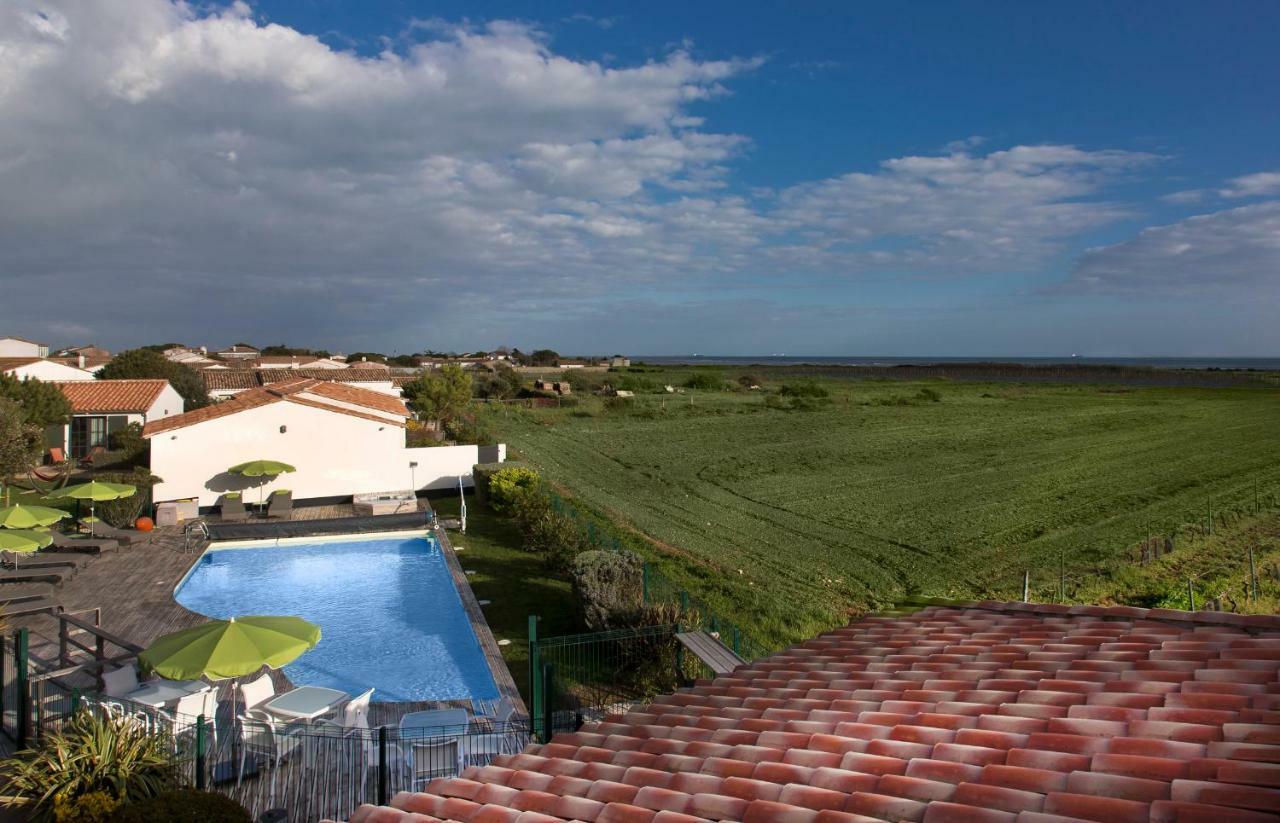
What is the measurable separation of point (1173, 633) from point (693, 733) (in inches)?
126

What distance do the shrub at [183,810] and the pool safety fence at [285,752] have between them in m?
1.24

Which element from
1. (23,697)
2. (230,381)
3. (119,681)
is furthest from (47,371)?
(23,697)

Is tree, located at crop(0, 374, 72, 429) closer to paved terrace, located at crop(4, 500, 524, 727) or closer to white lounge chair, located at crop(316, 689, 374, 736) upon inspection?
paved terrace, located at crop(4, 500, 524, 727)

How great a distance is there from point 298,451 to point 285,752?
54.4 feet

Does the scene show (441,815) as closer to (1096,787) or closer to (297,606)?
(1096,787)

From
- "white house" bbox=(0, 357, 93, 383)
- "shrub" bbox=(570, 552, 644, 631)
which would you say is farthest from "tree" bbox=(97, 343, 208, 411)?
"shrub" bbox=(570, 552, 644, 631)

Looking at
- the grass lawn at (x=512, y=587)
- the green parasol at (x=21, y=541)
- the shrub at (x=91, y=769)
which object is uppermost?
the green parasol at (x=21, y=541)

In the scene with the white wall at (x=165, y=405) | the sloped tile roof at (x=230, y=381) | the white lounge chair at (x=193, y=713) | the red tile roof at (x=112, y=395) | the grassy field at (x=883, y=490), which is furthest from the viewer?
the sloped tile roof at (x=230, y=381)

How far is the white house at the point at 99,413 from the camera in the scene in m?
32.6

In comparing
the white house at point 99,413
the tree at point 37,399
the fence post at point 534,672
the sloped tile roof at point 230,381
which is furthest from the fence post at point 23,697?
the sloped tile roof at point 230,381

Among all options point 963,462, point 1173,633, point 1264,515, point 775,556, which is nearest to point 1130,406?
point 963,462

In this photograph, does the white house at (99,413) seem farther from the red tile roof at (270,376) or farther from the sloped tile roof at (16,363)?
the sloped tile roof at (16,363)

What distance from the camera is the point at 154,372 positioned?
45.2 metres

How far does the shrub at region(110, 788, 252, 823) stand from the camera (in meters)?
6.16
